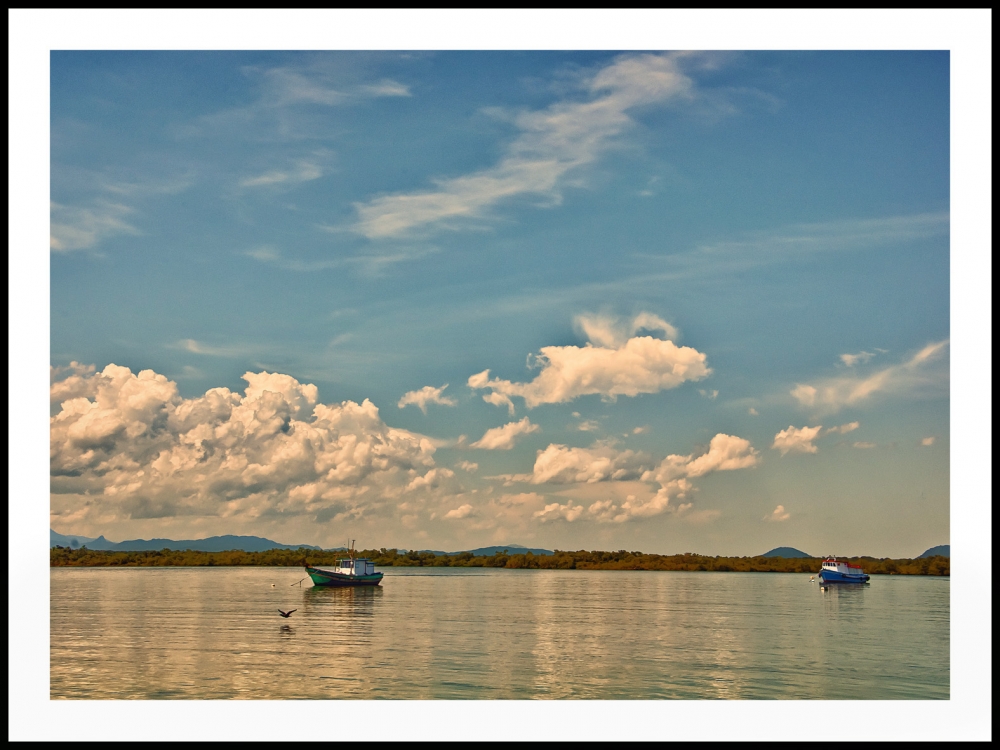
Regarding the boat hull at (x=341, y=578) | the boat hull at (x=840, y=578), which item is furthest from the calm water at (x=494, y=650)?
the boat hull at (x=840, y=578)

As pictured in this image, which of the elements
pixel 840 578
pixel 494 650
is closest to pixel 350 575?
pixel 840 578

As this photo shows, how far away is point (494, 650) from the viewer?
30109 mm

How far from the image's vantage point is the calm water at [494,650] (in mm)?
22969

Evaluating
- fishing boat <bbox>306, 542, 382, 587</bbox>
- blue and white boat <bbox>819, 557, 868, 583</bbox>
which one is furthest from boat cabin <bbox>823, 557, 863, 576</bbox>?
fishing boat <bbox>306, 542, 382, 587</bbox>

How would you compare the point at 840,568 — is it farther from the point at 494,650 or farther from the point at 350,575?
the point at 494,650

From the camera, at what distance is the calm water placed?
23.0m

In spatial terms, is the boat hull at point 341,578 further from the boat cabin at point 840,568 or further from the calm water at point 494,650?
the boat cabin at point 840,568

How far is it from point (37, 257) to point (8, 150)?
78.2 inches

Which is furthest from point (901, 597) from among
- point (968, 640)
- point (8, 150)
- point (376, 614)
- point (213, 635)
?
point (8, 150)

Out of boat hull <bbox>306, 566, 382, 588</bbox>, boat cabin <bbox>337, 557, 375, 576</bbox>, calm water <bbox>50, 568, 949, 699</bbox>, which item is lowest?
boat hull <bbox>306, 566, 382, 588</bbox>

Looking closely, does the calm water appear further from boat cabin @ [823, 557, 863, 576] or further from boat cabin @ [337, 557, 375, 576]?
boat cabin @ [823, 557, 863, 576]

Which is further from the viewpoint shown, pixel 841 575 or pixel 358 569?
pixel 841 575

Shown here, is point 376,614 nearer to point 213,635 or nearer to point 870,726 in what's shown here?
point 213,635

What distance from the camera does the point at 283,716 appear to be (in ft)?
49.6
